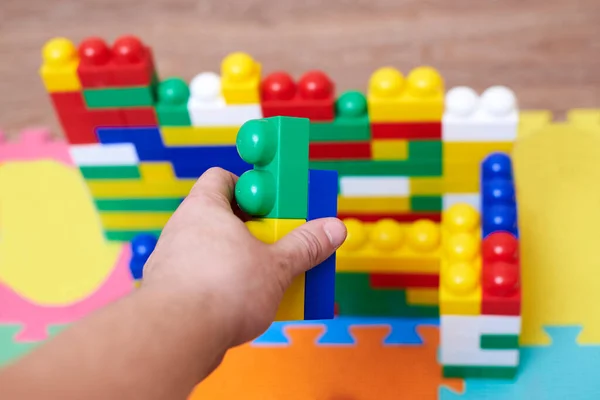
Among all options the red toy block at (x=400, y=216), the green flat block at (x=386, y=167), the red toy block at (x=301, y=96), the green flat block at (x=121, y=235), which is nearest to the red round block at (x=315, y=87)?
the red toy block at (x=301, y=96)

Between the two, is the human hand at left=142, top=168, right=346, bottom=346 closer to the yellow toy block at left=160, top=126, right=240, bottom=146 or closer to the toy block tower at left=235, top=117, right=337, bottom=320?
the toy block tower at left=235, top=117, right=337, bottom=320

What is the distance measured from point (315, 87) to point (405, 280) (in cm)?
30

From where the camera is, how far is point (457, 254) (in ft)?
2.90

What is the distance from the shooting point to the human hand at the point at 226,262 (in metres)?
0.57

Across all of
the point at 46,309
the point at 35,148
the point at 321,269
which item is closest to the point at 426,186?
the point at 321,269

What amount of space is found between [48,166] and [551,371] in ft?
3.16

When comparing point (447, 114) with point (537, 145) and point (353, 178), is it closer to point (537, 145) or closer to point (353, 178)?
point (353, 178)

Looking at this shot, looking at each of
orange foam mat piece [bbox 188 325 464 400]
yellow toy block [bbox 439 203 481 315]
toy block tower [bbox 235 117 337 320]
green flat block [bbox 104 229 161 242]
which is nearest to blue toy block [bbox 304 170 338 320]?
toy block tower [bbox 235 117 337 320]

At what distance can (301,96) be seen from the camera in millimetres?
963

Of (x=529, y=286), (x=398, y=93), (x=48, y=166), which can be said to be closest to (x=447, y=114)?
(x=398, y=93)

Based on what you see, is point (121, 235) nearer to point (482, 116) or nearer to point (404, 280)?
point (404, 280)

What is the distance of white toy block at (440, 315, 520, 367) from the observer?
2.92 ft

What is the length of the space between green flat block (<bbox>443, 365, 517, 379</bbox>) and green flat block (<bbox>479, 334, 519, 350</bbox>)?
0.16 ft

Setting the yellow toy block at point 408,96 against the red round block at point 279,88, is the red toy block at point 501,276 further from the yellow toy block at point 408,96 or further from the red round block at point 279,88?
the red round block at point 279,88
